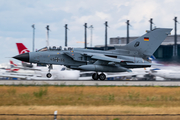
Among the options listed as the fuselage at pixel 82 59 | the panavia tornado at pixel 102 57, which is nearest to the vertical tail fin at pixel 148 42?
the panavia tornado at pixel 102 57

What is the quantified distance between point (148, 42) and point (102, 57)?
16.9 feet

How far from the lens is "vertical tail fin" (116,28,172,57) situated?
2550cm

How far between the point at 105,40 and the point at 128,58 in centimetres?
3538

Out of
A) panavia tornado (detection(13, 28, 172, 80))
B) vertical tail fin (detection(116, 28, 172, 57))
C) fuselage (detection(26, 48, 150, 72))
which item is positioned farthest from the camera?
vertical tail fin (detection(116, 28, 172, 57))

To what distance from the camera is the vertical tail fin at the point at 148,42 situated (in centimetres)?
2550

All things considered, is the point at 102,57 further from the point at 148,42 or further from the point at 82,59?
the point at 148,42

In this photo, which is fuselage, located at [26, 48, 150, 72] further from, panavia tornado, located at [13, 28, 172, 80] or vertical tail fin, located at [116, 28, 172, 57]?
vertical tail fin, located at [116, 28, 172, 57]

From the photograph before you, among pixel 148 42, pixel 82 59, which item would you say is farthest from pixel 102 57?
pixel 148 42

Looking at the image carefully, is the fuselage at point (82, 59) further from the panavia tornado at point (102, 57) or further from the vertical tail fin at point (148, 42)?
the vertical tail fin at point (148, 42)

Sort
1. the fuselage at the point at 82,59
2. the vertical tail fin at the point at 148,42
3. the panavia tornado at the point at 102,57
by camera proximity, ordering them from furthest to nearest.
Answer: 1. the vertical tail fin at the point at 148,42
2. the fuselage at the point at 82,59
3. the panavia tornado at the point at 102,57

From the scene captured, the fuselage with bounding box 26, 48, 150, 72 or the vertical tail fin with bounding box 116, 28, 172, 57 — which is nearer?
the fuselage with bounding box 26, 48, 150, 72

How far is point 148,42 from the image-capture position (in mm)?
25516

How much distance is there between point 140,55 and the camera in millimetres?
25578

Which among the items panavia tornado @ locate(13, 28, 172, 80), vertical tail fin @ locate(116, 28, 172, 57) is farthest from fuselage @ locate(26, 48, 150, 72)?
vertical tail fin @ locate(116, 28, 172, 57)
